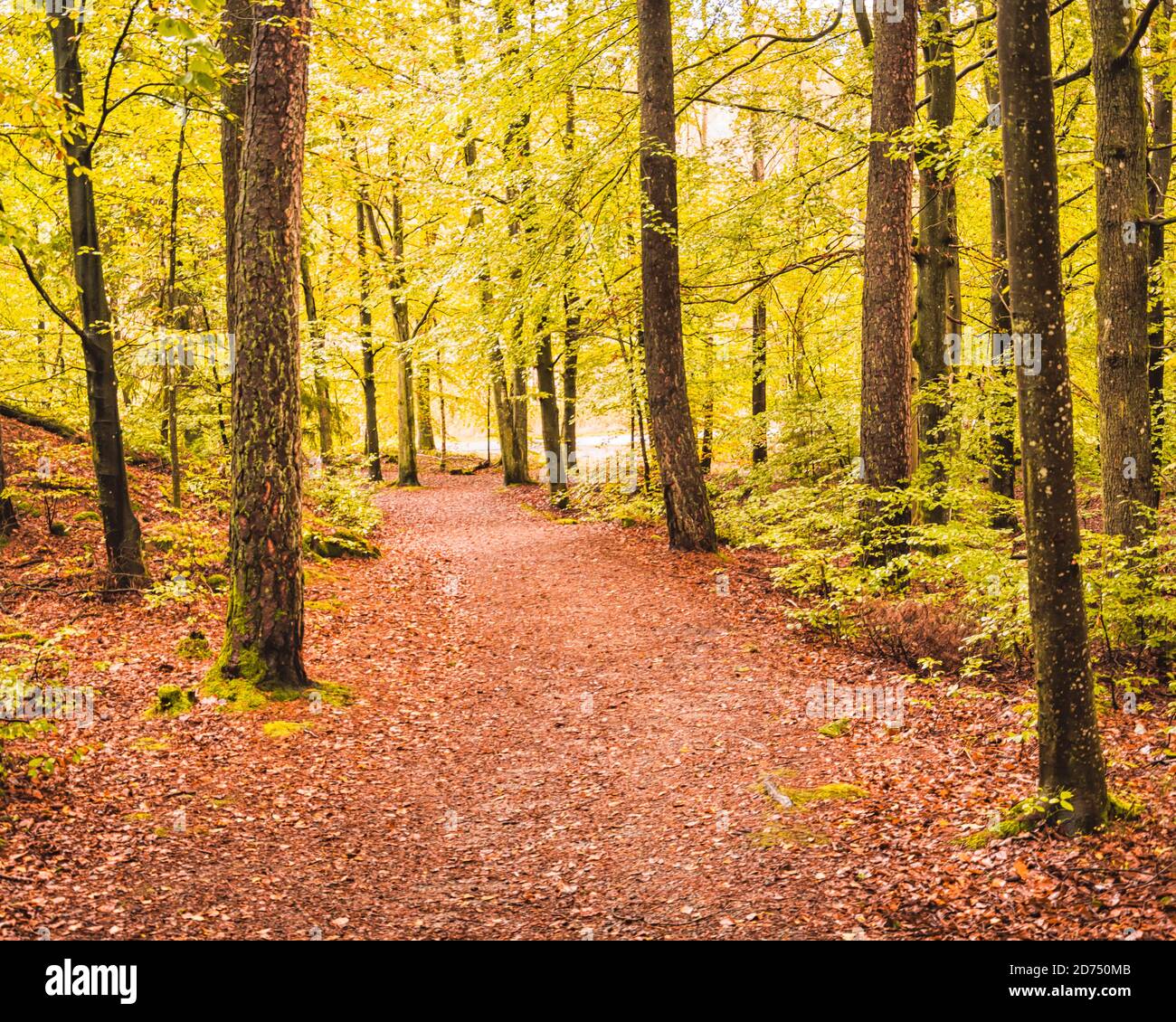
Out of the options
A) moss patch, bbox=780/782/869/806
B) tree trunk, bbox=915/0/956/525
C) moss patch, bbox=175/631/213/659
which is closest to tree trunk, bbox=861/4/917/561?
tree trunk, bbox=915/0/956/525

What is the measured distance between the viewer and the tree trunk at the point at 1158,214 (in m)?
9.05

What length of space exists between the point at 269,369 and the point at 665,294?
6792mm

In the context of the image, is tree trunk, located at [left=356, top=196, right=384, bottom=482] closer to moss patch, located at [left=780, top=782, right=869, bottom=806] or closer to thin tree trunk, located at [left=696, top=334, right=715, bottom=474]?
thin tree trunk, located at [left=696, top=334, right=715, bottom=474]

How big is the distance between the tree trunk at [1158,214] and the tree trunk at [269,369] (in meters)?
8.21

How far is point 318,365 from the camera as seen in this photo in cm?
1755

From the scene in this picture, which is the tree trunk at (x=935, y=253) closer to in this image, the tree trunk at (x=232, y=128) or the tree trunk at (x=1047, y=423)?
the tree trunk at (x=1047, y=423)

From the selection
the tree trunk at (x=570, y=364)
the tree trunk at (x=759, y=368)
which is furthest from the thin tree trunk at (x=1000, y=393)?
the tree trunk at (x=570, y=364)

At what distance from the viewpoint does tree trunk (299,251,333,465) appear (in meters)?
18.1

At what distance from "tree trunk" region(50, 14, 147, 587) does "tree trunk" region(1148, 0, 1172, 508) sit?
11567mm

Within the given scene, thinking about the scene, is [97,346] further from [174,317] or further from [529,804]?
[529,804]
